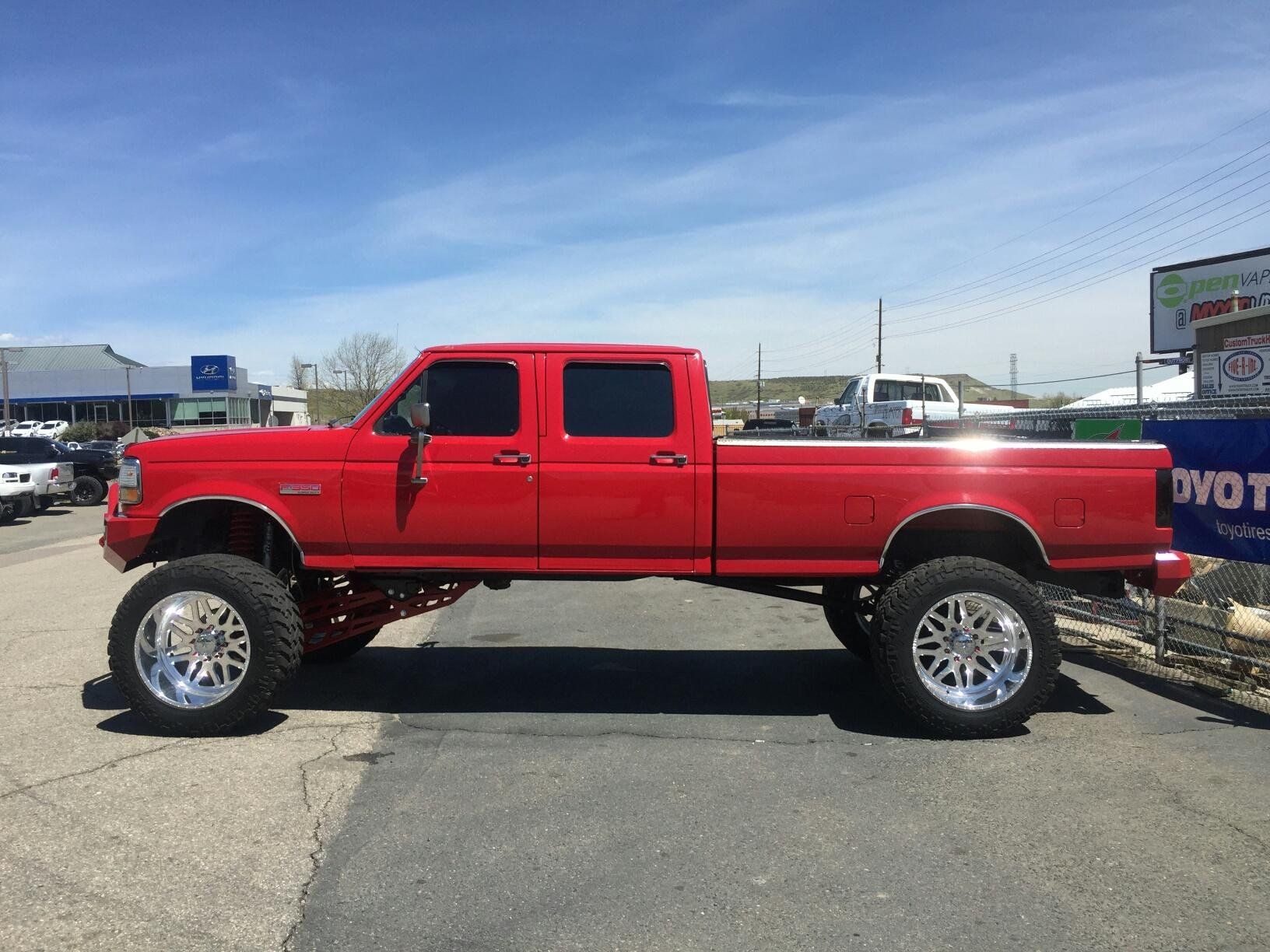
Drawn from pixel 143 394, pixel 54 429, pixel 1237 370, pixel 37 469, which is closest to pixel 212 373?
pixel 143 394

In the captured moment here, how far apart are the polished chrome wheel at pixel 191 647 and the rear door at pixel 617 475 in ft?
5.71

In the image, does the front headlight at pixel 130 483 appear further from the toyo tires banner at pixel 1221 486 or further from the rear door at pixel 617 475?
the toyo tires banner at pixel 1221 486

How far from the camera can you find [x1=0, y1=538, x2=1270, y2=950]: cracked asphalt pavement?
3430mm

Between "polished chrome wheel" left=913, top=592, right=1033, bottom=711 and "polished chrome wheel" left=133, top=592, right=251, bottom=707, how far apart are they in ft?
12.1

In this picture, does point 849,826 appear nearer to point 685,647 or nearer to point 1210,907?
point 1210,907

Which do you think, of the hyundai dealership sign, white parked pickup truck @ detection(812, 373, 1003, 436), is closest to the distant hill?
the hyundai dealership sign

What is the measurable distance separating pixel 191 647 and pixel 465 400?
6.60ft

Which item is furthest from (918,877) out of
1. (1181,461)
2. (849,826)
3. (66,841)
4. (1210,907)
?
(1181,461)

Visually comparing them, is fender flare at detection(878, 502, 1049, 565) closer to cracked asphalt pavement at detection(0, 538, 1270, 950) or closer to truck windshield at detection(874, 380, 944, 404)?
cracked asphalt pavement at detection(0, 538, 1270, 950)

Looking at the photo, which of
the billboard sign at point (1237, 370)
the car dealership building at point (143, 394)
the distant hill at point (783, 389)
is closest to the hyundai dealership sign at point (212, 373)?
the car dealership building at point (143, 394)

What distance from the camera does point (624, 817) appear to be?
171 inches

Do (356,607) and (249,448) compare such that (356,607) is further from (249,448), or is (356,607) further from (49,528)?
(49,528)

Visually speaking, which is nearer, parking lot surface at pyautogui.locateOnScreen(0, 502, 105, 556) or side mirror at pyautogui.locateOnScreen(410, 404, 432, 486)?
side mirror at pyautogui.locateOnScreen(410, 404, 432, 486)

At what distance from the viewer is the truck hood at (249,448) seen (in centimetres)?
565
